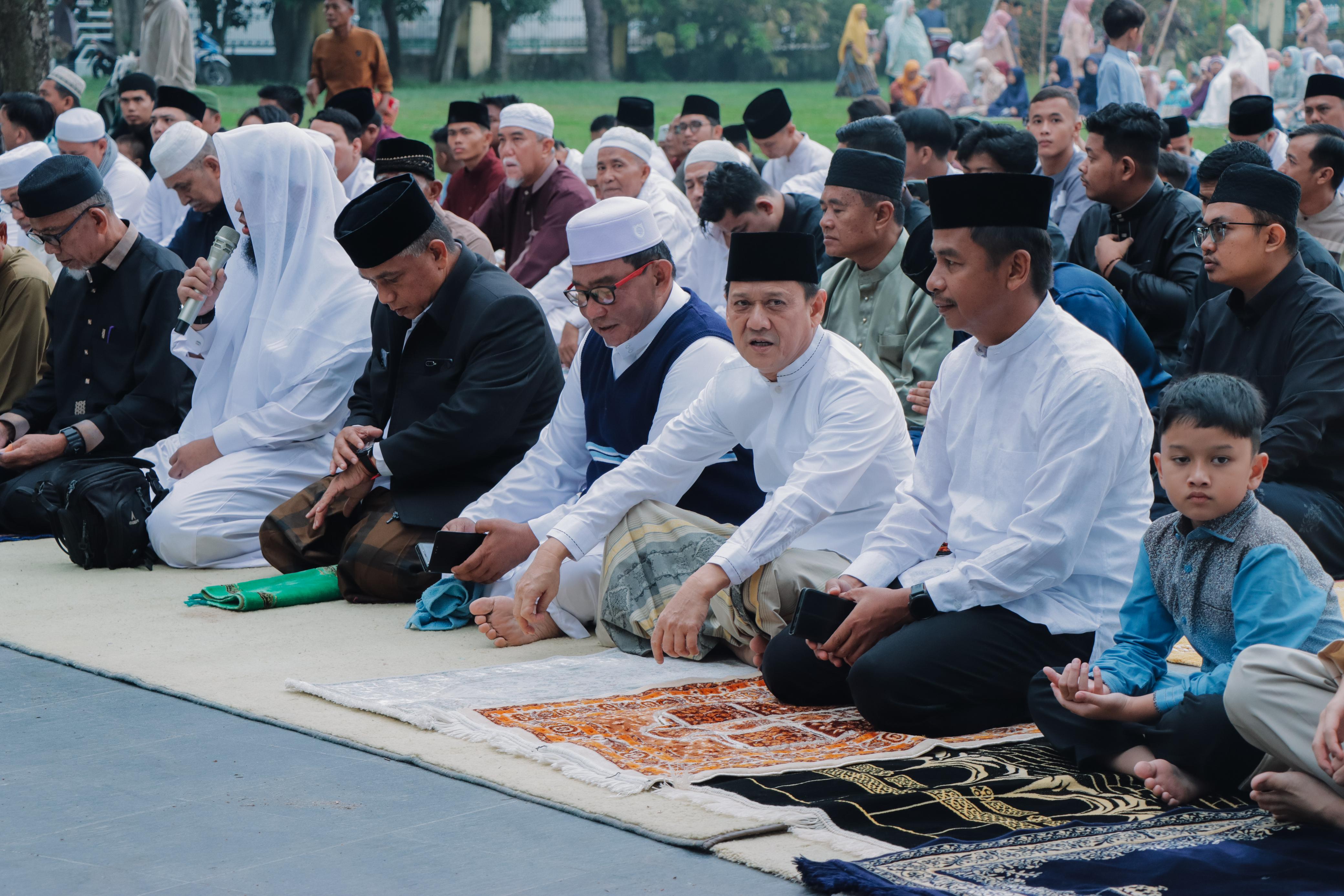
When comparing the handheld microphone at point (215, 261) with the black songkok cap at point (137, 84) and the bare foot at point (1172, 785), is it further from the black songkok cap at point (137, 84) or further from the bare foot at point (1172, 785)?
the black songkok cap at point (137, 84)

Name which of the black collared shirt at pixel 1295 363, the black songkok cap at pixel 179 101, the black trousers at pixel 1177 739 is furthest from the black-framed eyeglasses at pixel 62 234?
the black trousers at pixel 1177 739

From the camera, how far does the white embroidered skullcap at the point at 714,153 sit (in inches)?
311

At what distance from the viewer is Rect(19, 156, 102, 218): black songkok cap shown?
17.8ft

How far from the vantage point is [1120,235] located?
19.1ft

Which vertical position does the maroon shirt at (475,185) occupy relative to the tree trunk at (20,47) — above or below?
below

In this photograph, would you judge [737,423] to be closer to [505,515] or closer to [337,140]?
[505,515]

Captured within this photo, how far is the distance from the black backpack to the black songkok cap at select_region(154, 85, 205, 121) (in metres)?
4.01

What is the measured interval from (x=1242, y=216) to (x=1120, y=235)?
136 cm

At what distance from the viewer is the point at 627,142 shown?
786 centimetres

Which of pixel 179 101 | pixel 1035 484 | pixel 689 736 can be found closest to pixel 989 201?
pixel 1035 484

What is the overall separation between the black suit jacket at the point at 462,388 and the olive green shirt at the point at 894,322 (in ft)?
3.36

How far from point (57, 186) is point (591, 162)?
13.6ft


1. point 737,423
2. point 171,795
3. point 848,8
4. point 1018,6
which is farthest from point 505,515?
point 848,8

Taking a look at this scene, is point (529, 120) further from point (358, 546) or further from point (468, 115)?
point (358, 546)
